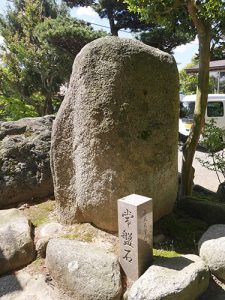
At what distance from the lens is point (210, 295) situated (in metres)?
3.48

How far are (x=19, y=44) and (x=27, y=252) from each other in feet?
40.0

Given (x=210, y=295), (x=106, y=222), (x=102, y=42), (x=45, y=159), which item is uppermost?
(x=102, y=42)

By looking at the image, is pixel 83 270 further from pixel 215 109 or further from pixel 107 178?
pixel 215 109

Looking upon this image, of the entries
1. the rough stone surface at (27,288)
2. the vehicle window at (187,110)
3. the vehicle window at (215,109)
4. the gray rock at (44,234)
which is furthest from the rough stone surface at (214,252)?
the vehicle window at (187,110)

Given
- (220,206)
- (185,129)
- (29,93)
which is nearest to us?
(220,206)

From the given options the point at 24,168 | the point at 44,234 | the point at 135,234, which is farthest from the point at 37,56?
the point at 135,234

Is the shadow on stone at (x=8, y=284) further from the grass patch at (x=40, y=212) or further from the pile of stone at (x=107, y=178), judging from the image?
the grass patch at (x=40, y=212)

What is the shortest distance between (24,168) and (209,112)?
389 inches

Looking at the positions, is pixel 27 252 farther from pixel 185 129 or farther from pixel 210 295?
pixel 185 129

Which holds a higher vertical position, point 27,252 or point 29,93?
point 29,93

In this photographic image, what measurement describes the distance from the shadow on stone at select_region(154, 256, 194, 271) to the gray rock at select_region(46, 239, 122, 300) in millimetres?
497

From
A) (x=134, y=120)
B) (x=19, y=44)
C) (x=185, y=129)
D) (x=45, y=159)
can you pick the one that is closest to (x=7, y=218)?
(x=45, y=159)

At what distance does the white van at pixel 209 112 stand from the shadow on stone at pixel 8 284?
1029cm

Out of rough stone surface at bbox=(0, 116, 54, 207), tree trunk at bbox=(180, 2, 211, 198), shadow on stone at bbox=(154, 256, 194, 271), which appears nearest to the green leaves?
rough stone surface at bbox=(0, 116, 54, 207)
